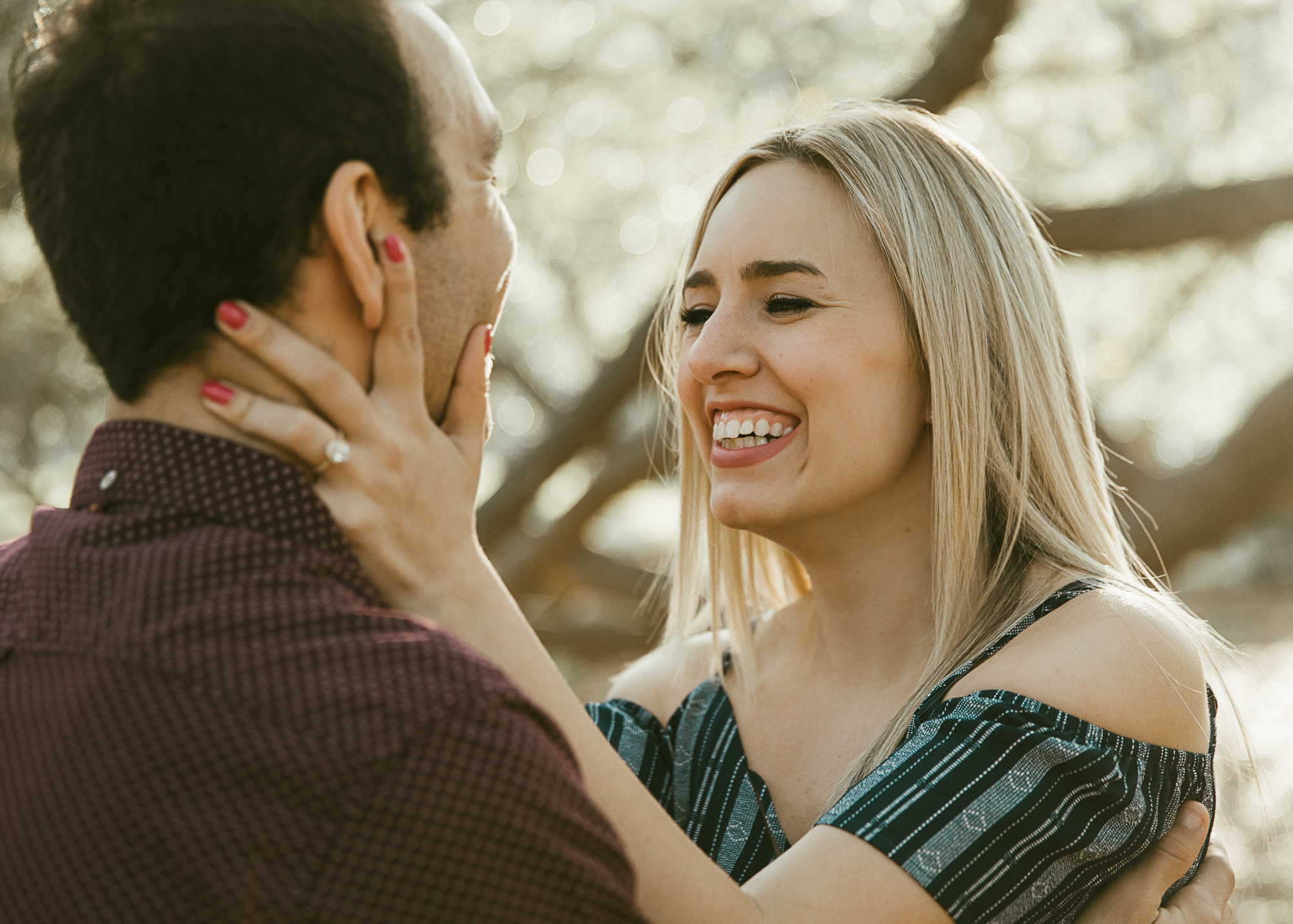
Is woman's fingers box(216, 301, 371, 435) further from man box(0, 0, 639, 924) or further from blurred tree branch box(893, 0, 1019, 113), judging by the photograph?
blurred tree branch box(893, 0, 1019, 113)

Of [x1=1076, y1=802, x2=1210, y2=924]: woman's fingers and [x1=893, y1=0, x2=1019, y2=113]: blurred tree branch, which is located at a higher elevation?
[x1=893, y1=0, x2=1019, y2=113]: blurred tree branch

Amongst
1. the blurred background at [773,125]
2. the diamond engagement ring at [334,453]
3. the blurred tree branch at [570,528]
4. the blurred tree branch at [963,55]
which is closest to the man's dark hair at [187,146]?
the diamond engagement ring at [334,453]

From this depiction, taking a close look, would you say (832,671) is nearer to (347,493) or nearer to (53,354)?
(347,493)

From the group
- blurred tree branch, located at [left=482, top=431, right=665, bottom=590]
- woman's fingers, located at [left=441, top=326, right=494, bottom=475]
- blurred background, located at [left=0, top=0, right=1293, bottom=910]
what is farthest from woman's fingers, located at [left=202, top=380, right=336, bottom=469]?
blurred tree branch, located at [left=482, top=431, right=665, bottom=590]

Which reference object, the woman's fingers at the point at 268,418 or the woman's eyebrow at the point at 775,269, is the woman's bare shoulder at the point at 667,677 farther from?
the woman's fingers at the point at 268,418

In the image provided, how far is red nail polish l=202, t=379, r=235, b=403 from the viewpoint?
1.33 meters

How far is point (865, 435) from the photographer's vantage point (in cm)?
236

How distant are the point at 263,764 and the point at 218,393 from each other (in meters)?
0.42

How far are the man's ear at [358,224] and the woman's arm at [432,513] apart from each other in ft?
0.09

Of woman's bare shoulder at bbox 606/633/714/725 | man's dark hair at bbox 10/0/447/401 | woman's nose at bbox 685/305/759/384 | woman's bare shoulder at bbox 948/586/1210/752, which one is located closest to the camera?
man's dark hair at bbox 10/0/447/401

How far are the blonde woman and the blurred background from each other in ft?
7.48

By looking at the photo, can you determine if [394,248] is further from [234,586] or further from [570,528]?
[570,528]

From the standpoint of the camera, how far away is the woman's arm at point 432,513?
4.48 ft

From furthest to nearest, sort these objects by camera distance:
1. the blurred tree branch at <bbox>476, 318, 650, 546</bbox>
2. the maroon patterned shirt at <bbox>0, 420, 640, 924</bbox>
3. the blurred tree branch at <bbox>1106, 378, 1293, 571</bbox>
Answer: the blurred tree branch at <bbox>476, 318, 650, 546</bbox> < the blurred tree branch at <bbox>1106, 378, 1293, 571</bbox> < the maroon patterned shirt at <bbox>0, 420, 640, 924</bbox>
